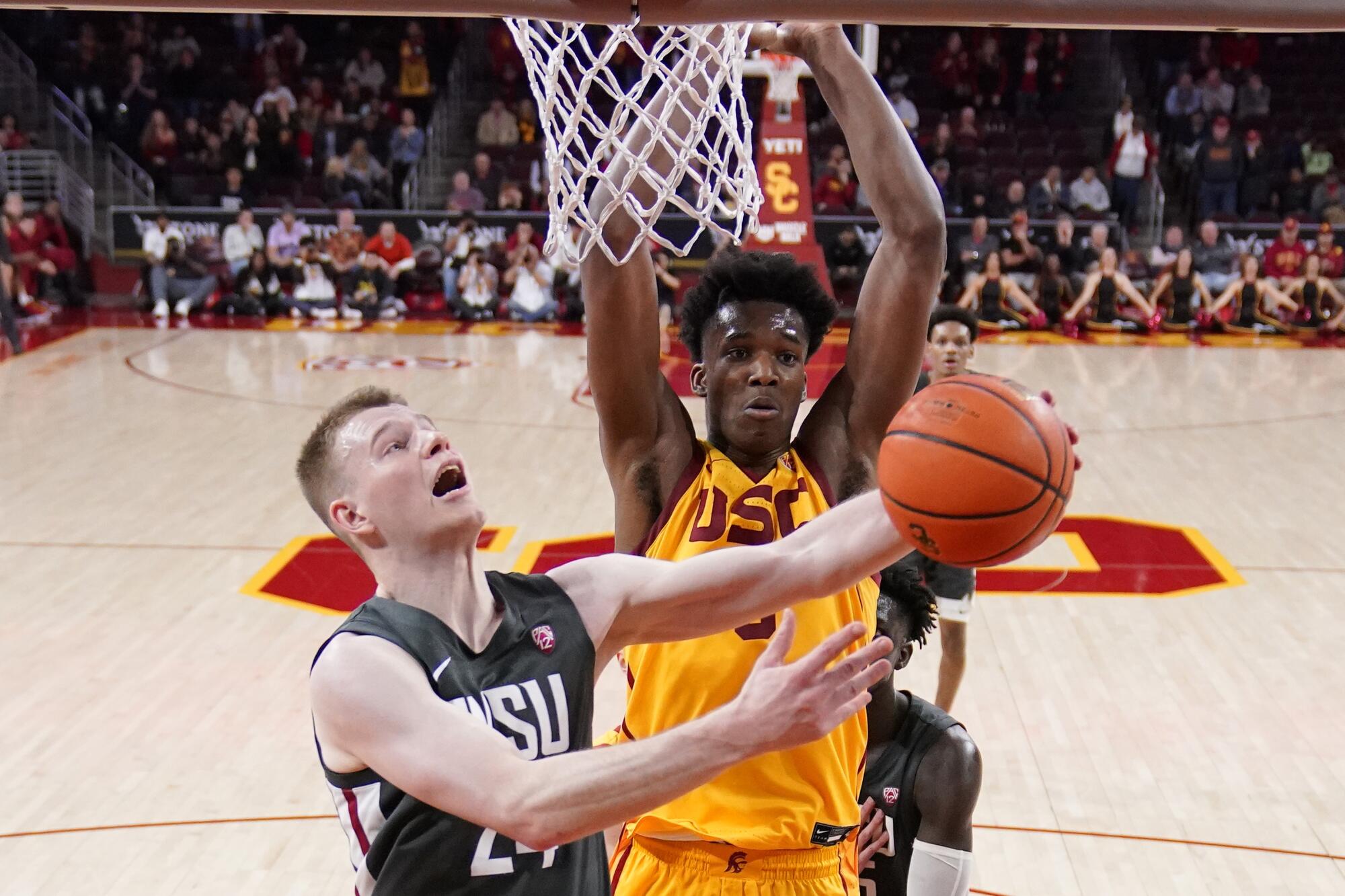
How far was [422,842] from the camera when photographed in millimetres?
2240

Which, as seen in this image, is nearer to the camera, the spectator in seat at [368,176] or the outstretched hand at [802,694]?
the outstretched hand at [802,694]

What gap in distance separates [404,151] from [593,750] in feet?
55.9

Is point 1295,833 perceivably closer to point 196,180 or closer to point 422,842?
point 422,842

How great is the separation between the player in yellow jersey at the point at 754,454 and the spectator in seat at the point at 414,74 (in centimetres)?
1711

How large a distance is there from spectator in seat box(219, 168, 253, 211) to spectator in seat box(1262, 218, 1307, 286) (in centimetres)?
1166

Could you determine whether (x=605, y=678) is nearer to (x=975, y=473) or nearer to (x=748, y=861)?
(x=748, y=861)

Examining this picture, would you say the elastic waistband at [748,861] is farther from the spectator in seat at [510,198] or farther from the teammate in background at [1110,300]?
the spectator in seat at [510,198]

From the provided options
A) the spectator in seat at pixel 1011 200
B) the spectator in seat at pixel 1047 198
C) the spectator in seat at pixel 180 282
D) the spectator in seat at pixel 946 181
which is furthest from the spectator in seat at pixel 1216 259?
the spectator in seat at pixel 180 282

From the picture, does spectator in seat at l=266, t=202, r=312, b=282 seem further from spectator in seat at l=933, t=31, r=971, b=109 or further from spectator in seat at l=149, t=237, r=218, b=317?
spectator in seat at l=933, t=31, r=971, b=109

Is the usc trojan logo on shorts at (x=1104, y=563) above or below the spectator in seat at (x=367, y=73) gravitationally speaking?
below

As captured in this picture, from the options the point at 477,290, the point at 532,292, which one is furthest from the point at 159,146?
the point at 532,292

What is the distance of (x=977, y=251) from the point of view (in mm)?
15727

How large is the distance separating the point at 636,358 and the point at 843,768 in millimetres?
956

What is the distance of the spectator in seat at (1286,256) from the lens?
15.7 meters
